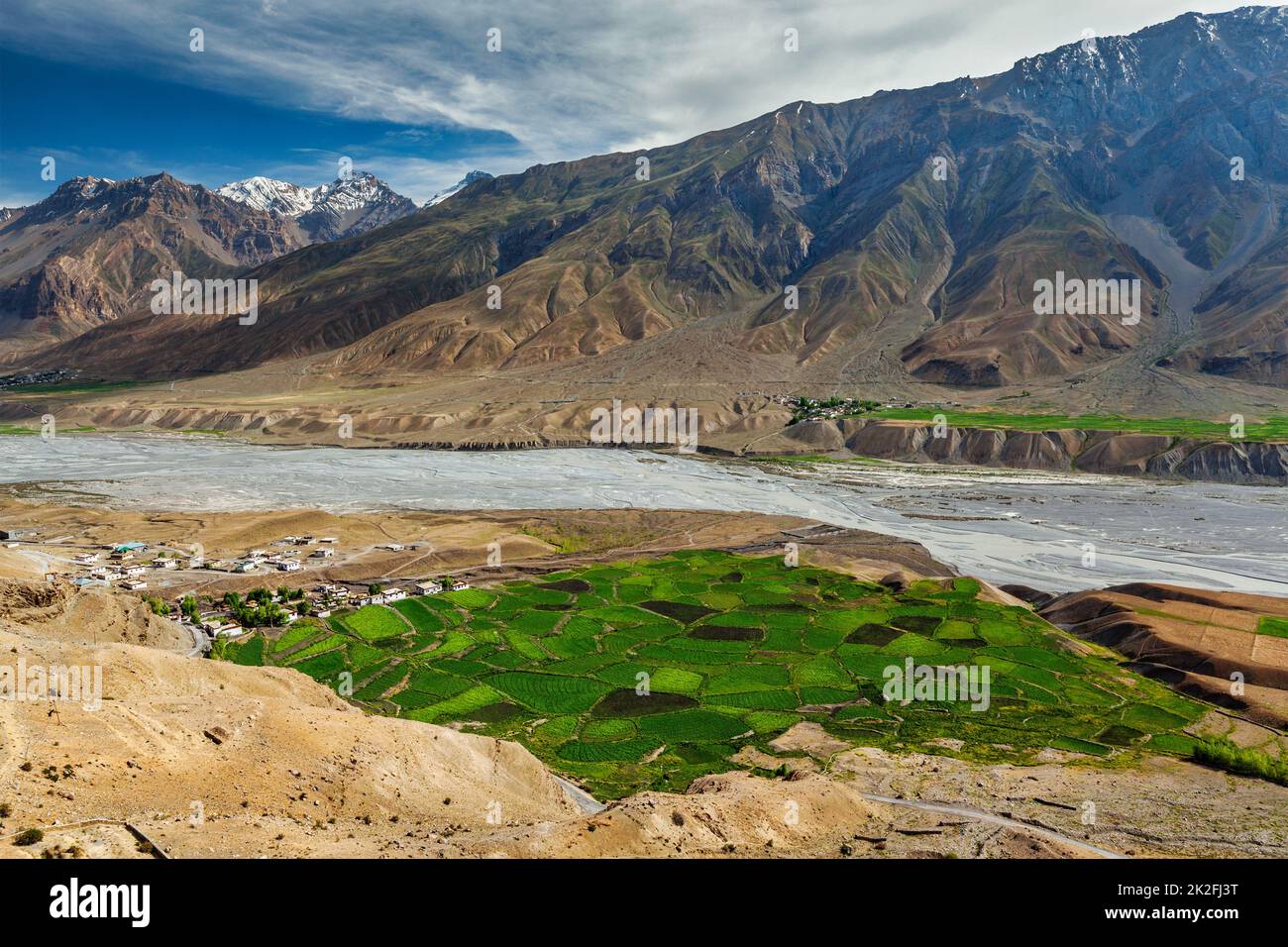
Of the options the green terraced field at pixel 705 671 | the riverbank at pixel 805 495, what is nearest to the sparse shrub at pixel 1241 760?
the green terraced field at pixel 705 671

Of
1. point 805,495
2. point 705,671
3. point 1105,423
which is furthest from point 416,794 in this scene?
point 1105,423

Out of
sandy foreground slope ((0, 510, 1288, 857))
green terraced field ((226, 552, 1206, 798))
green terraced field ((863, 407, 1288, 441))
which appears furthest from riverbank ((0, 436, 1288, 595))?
sandy foreground slope ((0, 510, 1288, 857))

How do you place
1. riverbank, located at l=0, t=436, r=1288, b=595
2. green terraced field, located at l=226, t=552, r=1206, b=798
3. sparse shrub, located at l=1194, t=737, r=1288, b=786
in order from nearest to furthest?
sparse shrub, located at l=1194, t=737, r=1288, b=786
green terraced field, located at l=226, t=552, r=1206, b=798
riverbank, located at l=0, t=436, r=1288, b=595

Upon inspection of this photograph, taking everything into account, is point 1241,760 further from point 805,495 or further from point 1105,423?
point 1105,423

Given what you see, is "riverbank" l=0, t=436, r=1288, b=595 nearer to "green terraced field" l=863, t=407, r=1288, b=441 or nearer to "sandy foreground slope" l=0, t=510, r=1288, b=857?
"green terraced field" l=863, t=407, r=1288, b=441

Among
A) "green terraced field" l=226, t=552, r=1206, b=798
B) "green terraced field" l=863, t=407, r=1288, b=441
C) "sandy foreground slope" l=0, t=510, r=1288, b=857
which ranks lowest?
"green terraced field" l=226, t=552, r=1206, b=798

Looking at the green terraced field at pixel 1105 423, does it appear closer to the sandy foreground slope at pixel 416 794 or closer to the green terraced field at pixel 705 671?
the green terraced field at pixel 705 671
